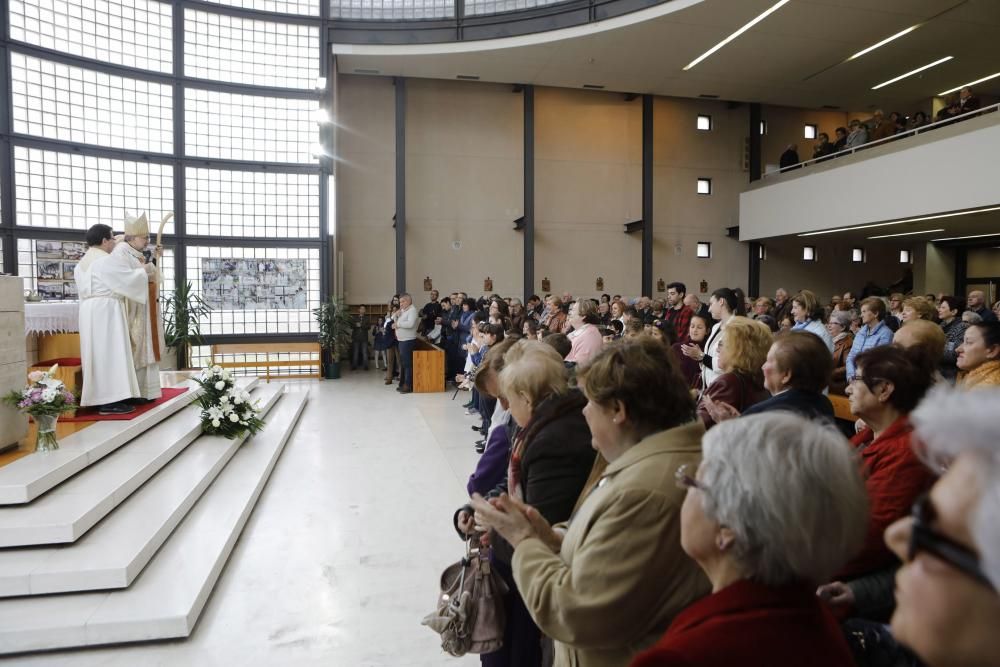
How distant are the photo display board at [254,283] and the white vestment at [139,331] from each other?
20.9ft

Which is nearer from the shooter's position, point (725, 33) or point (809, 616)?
point (809, 616)

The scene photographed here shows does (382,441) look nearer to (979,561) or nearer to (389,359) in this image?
(389,359)

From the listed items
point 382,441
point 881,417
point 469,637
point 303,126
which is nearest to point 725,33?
point 303,126

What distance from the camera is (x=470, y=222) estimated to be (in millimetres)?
15445

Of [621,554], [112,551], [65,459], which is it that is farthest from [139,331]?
[621,554]

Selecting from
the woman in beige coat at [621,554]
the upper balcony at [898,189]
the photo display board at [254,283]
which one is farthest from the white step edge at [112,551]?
the upper balcony at [898,189]

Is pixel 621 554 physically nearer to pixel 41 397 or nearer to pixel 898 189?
pixel 41 397

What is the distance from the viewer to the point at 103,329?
223 inches

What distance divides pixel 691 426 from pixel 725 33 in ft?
41.6

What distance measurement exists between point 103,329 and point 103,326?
3 cm

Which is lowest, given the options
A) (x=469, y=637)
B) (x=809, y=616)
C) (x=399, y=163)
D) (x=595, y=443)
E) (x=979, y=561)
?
(x=469, y=637)

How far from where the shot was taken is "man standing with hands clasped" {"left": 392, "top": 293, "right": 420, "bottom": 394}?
35.4 feet

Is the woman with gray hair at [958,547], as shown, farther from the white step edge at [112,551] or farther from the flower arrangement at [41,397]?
the flower arrangement at [41,397]

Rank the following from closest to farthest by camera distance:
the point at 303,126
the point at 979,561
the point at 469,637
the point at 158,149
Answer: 1. the point at 979,561
2. the point at 469,637
3. the point at 158,149
4. the point at 303,126
